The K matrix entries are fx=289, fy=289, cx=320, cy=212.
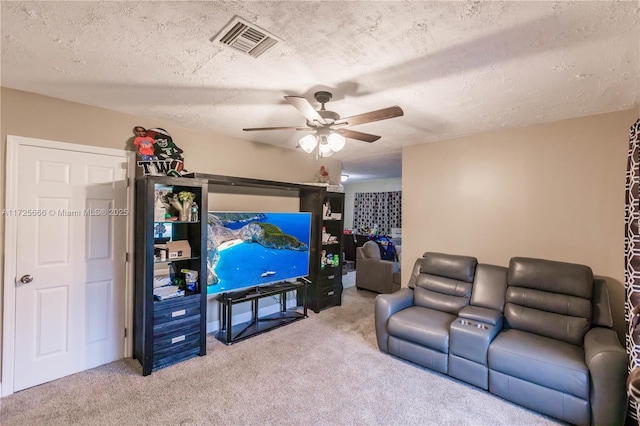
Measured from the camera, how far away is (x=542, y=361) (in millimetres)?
2131

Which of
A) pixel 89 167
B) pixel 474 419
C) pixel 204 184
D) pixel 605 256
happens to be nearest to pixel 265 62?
pixel 204 184

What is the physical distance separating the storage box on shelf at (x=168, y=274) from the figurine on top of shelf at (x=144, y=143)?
0.24 metres

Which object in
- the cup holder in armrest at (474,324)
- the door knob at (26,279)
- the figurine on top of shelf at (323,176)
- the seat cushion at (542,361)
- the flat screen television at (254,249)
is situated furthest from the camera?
the figurine on top of shelf at (323,176)

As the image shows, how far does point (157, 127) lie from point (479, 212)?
12.4 ft

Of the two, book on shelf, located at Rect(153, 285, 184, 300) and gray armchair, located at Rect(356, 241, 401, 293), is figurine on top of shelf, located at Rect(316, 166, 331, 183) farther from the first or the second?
book on shelf, located at Rect(153, 285, 184, 300)

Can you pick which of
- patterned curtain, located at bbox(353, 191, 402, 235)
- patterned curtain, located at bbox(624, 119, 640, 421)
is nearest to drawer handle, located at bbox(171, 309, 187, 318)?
patterned curtain, located at bbox(624, 119, 640, 421)

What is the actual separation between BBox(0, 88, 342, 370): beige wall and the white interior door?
0.47 ft

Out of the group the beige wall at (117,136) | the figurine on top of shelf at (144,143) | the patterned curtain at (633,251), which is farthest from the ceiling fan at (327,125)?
the patterned curtain at (633,251)

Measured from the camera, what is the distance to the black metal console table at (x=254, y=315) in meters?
3.28

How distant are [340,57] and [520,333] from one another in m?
2.70

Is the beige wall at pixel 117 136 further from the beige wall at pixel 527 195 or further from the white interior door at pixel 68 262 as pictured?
the beige wall at pixel 527 195

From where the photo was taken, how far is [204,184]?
2.93 meters

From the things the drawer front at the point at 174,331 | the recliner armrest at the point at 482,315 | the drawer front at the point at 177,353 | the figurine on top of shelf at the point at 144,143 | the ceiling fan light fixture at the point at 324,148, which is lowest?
the drawer front at the point at 177,353

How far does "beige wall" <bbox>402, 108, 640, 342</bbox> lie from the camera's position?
2.71 m
